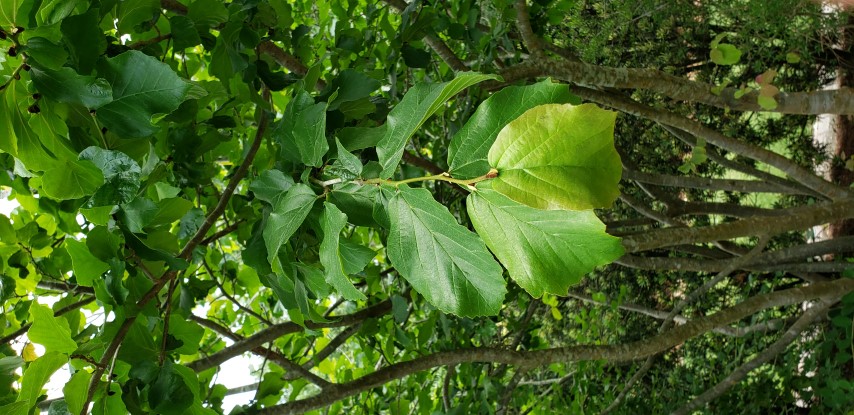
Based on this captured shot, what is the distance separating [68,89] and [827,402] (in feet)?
8.73

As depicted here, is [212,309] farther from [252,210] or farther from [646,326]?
[646,326]

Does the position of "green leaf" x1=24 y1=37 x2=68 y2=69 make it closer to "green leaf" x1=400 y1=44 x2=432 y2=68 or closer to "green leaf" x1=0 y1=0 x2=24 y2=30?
"green leaf" x1=0 y1=0 x2=24 y2=30

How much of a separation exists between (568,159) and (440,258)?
14cm

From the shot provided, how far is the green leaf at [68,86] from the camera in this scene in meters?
0.62

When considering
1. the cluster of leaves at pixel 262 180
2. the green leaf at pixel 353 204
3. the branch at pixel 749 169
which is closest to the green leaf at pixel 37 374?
the cluster of leaves at pixel 262 180

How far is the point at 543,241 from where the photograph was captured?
17.8 inches

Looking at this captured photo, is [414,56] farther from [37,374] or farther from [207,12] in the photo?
[37,374]

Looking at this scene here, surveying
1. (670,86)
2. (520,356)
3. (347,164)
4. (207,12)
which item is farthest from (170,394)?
(670,86)

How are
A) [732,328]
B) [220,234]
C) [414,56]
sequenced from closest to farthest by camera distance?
1. [220,234]
2. [414,56]
3. [732,328]

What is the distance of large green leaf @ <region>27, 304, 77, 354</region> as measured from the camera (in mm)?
762

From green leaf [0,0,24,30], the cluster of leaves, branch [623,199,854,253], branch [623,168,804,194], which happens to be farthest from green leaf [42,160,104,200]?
branch [623,168,804,194]

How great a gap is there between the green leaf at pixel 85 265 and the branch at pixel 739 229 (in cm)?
109

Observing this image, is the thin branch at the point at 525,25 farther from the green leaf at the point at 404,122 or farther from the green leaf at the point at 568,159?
the green leaf at the point at 568,159

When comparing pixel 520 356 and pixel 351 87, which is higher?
pixel 351 87
